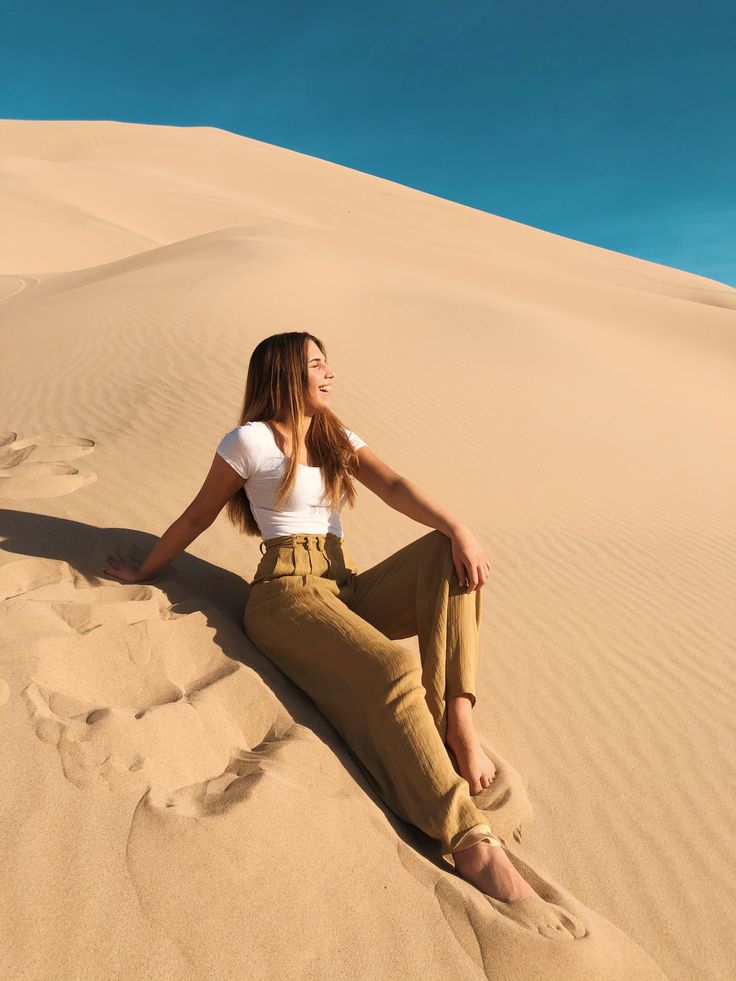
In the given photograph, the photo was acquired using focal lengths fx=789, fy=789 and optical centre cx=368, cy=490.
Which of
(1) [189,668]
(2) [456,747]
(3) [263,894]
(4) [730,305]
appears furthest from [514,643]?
(4) [730,305]

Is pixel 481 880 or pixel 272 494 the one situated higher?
pixel 272 494

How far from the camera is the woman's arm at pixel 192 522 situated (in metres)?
3.15

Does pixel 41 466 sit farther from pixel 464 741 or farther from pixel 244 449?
pixel 464 741

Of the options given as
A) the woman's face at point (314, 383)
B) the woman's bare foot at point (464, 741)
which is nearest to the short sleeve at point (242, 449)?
the woman's face at point (314, 383)

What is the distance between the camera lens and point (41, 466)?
5.35 metres

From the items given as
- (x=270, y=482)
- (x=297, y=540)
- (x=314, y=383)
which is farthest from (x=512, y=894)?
(x=314, y=383)

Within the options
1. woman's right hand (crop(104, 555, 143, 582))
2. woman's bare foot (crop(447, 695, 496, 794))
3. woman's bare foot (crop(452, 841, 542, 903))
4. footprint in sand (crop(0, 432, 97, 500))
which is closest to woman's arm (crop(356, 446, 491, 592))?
woman's bare foot (crop(447, 695, 496, 794))

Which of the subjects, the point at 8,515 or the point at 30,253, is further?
the point at 30,253

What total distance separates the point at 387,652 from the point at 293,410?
1.13m

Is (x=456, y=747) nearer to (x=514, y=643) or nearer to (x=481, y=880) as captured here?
(x=481, y=880)

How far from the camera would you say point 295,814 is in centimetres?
217

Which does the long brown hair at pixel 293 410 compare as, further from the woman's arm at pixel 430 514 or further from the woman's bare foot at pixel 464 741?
the woman's bare foot at pixel 464 741

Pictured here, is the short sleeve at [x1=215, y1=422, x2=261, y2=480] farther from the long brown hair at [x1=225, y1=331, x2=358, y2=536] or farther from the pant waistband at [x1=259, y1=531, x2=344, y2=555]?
the pant waistband at [x1=259, y1=531, x2=344, y2=555]

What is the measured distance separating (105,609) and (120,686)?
0.46 metres
